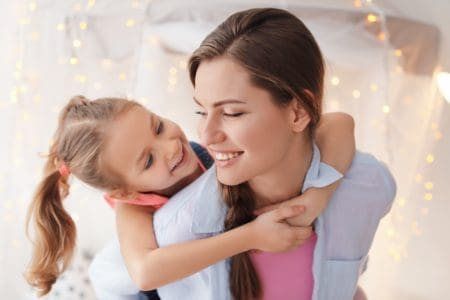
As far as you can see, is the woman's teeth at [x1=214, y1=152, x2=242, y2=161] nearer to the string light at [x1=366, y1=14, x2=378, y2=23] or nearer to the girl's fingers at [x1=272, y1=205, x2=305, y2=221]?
the girl's fingers at [x1=272, y1=205, x2=305, y2=221]

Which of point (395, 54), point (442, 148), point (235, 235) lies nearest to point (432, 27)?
point (395, 54)

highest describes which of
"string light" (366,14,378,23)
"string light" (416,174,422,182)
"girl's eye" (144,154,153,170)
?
"string light" (366,14,378,23)

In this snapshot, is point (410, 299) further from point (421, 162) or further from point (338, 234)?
point (338, 234)

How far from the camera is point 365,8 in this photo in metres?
1.66

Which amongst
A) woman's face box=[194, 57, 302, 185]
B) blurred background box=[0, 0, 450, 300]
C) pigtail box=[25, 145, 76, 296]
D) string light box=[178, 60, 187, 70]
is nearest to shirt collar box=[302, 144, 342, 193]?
woman's face box=[194, 57, 302, 185]

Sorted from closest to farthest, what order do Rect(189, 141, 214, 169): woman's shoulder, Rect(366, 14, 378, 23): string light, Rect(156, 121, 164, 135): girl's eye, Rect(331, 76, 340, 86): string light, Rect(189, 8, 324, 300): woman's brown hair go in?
Rect(189, 8, 324, 300): woman's brown hair
Rect(156, 121, 164, 135): girl's eye
Rect(189, 141, 214, 169): woman's shoulder
Rect(366, 14, 378, 23): string light
Rect(331, 76, 340, 86): string light

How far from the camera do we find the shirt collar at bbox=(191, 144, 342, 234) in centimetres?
113

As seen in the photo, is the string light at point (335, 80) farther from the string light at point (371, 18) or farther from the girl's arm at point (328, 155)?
the girl's arm at point (328, 155)

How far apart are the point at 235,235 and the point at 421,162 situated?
0.84m

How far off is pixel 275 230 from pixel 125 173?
1.11 feet

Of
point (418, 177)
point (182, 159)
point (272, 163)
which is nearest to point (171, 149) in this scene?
point (182, 159)

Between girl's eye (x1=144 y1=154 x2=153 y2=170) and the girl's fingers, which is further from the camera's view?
girl's eye (x1=144 y1=154 x2=153 y2=170)

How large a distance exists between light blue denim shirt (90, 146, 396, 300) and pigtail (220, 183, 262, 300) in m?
0.01

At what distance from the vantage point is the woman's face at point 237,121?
969 millimetres
